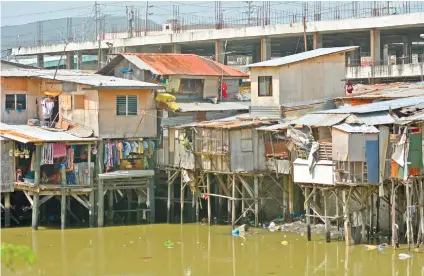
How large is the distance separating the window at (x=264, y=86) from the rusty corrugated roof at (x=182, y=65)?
181 inches

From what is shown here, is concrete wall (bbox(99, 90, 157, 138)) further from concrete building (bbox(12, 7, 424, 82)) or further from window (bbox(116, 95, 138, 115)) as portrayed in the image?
concrete building (bbox(12, 7, 424, 82))

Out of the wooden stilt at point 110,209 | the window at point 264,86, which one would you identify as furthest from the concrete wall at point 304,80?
the wooden stilt at point 110,209

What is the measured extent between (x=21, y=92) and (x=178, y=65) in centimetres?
647

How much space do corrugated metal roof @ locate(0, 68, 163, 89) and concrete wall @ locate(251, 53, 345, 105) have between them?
3.95 m

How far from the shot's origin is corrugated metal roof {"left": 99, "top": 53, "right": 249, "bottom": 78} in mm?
37656

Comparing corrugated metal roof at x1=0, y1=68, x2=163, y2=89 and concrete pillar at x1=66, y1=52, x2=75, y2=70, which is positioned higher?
concrete pillar at x1=66, y1=52, x2=75, y2=70

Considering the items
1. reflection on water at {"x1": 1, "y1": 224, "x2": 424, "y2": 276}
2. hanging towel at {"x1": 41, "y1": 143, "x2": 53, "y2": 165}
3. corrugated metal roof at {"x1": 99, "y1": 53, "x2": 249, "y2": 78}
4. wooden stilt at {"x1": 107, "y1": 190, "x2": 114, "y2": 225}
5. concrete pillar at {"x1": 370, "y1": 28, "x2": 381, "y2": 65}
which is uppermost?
concrete pillar at {"x1": 370, "y1": 28, "x2": 381, "y2": 65}

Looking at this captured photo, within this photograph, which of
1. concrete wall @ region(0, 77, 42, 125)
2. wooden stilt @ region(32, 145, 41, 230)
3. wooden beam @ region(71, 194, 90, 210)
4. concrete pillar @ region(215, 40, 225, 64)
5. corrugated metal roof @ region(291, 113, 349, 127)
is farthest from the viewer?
concrete pillar @ region(215, 40, 225, 64)

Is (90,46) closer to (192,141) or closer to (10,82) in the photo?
(10,82)

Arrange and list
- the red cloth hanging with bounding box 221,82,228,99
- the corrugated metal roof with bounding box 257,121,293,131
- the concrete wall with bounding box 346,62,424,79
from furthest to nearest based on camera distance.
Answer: the concrete wall with bounding box 346,62,424,79 → the red cloth hanging with bounding box 221,82,228,99 → the corrugated metal roof with bounding box 257,121,293,131

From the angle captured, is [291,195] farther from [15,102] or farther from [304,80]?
[15,102]

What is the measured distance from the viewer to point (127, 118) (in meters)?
33.8

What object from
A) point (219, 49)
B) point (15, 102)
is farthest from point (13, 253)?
point (219, 49)

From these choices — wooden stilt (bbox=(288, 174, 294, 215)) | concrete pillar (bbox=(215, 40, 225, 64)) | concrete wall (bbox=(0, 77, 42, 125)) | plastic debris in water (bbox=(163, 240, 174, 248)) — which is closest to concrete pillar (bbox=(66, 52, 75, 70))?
concrete pillar (bbox=(215, 40, 225, 64))
